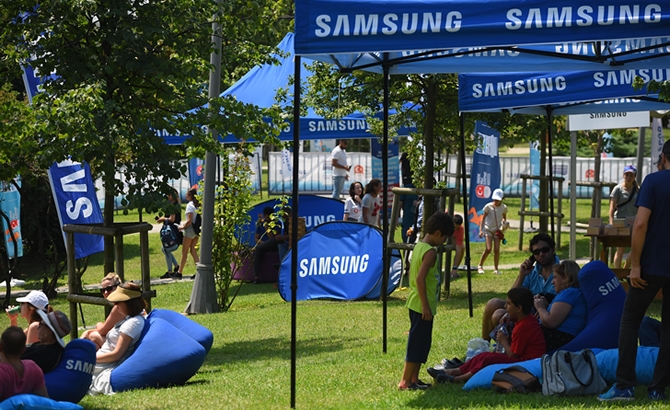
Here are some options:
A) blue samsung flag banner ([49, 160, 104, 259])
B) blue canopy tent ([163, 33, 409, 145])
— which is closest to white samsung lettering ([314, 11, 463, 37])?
blue samsung flag banner ([49, 160, 104, 259])

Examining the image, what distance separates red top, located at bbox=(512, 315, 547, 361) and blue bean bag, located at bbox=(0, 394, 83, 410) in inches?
135

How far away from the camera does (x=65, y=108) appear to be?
344 inches

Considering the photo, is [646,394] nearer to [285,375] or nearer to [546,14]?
[546,14]

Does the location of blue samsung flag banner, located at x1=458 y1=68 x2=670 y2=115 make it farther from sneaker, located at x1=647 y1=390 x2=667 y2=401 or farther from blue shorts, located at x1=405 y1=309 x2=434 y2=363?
sneaker, located at x1=647 y1=390 x2=667 y2=401

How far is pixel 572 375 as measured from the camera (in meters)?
6.67

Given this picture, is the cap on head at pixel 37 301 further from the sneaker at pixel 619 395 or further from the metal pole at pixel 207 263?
the metal pole at pixel 207 263

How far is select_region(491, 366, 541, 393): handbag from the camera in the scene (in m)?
6.86

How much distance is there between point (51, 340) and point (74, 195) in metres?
4.29

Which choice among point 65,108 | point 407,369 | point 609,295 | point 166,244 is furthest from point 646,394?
point 166,244

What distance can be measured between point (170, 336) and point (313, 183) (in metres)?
28.4

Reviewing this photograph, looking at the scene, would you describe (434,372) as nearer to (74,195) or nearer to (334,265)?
(74,195)

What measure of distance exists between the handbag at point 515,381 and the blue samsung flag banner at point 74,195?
595 centimetres

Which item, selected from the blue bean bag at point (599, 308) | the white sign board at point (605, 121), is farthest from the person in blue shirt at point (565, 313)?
the white sign board at point (605, 121)

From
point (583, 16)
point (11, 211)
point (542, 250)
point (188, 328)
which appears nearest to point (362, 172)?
point (11, 211)
